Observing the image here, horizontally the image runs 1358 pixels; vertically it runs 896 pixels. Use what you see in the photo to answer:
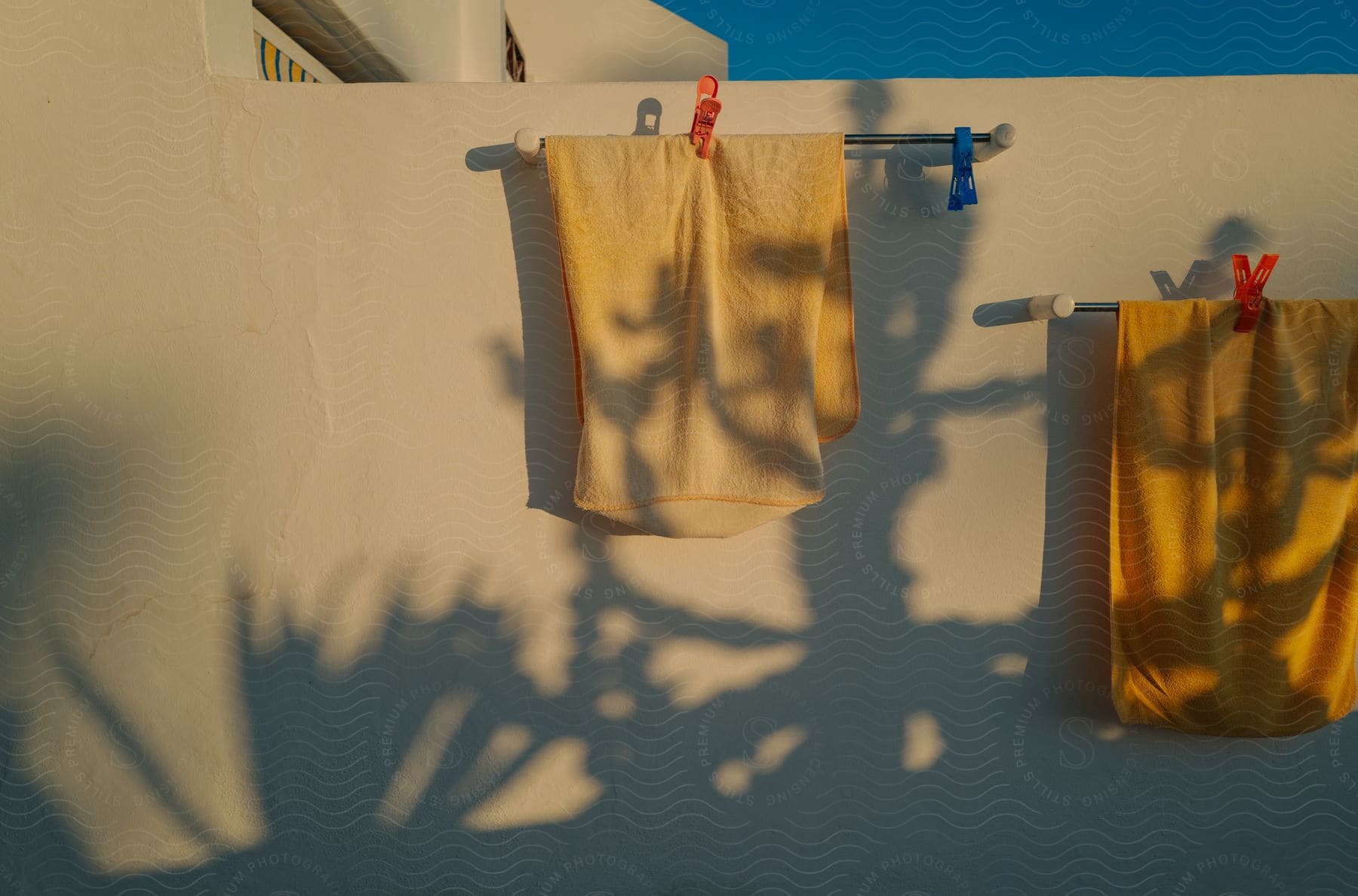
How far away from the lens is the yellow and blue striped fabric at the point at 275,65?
5.96 ft

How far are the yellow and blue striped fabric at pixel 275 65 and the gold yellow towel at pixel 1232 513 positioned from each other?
185cm

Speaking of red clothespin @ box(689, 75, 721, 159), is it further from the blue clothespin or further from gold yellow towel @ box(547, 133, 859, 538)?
the blue clothespin

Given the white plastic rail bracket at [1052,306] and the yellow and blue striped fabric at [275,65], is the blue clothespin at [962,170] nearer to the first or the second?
the white plastic rail bracket at [1052,306]

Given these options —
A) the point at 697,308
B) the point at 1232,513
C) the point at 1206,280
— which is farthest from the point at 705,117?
the point at 1232,513

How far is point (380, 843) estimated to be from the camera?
1507mm

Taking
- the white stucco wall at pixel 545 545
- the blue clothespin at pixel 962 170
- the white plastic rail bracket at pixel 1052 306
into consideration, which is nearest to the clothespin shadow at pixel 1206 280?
the white stucco wall at pixel 545 545

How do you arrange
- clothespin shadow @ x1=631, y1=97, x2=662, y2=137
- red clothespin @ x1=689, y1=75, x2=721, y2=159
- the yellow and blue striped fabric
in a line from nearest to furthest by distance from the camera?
1. red clothespin @ x1=689, y1=75, x2=721, y2=159
2. clothespin shadow @ x1=631, y1=97, x2=662, y2=137
3. the yellow and blue striped fabric

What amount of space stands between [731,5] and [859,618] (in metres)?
1.20

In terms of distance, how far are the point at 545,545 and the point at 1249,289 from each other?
4.29 ft

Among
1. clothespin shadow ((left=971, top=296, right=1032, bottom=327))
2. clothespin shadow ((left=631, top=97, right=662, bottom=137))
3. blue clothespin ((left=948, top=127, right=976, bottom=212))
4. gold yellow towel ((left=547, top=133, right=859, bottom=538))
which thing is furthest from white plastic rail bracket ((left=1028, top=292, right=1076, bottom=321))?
clothespin shadow ((left=631, top=97, right=662, bottom=137))

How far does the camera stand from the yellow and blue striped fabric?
5.96 ft

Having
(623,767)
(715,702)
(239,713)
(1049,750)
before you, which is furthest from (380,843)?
(1049,750)

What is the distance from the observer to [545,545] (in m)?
1.50

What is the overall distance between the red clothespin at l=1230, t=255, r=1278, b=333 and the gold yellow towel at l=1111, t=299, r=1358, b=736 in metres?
0.02
